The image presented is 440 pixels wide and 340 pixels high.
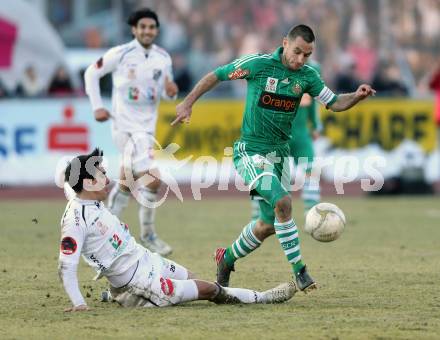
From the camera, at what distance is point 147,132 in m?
12.1

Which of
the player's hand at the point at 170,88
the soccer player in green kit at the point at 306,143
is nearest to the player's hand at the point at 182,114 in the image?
the player's hand at the point at 170,88

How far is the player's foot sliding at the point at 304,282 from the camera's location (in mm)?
8195

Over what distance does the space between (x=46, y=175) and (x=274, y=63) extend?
12.1 meters

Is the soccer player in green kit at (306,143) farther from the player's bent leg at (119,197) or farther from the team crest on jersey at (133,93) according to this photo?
the team crest on jersey at (133,93)

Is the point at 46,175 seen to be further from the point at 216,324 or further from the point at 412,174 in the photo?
the point at 216,324

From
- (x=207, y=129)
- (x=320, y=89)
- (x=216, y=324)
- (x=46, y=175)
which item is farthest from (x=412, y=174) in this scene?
(x=216, y=324)

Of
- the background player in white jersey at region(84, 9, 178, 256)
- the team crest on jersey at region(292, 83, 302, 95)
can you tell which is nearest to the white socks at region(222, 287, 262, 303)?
the team crest on jersey at region(292, 83, 302, 95)

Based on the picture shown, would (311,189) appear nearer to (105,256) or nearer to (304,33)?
(304,33)

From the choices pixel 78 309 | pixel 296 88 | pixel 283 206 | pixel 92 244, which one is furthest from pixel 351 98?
pixel 78 309

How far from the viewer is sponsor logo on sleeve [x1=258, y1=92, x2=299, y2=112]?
873 centimetres

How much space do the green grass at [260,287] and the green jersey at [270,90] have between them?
4.45ft

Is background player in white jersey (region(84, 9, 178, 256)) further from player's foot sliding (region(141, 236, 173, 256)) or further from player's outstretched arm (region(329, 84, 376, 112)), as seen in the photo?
player's outstretched arm (region(329, 84, 376, 112))

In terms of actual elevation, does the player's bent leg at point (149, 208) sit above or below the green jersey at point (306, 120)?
below

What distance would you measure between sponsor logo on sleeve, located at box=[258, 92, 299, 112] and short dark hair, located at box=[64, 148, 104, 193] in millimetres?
1722
